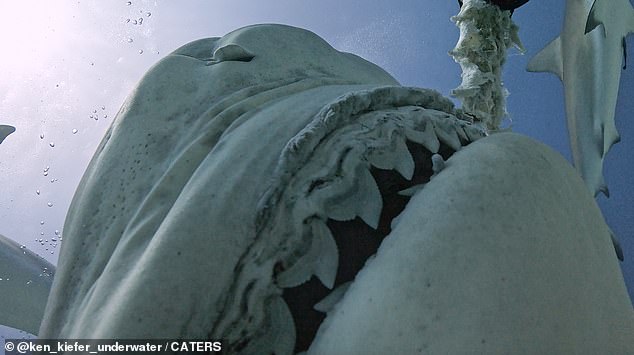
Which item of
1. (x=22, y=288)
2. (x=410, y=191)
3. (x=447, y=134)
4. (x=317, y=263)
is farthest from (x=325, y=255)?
(x=22, y=288)

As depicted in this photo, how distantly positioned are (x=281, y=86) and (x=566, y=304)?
50 cm

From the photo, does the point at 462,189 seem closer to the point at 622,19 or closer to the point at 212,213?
the point at 212,213

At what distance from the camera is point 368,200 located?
75cm

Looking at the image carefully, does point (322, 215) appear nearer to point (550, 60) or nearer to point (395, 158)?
point (395, 158)

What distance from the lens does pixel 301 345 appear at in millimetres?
704

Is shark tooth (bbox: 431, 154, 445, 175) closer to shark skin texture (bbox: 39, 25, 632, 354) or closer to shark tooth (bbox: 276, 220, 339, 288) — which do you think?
shark skin texture (bbox: 39, 25, 632, 354)

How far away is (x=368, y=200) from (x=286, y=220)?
11 cm

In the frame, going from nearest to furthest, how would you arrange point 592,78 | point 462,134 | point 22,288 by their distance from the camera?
point 462,134
point 592,78
point 22,288

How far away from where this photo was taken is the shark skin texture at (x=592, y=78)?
435cm

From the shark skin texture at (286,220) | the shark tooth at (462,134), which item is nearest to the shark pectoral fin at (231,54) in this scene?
the shark skin texture at (286,220)

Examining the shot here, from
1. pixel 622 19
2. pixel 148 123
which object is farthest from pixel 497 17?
pixel 148 123

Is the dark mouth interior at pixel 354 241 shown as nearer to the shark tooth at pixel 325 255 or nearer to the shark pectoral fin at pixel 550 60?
the shark tooth at pixel 325 255

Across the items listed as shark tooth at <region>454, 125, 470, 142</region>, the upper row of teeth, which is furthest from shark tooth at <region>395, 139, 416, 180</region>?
shark tooth at <region>454, 125, 470, 142</region>

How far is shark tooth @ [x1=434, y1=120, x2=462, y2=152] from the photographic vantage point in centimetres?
86
